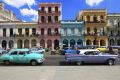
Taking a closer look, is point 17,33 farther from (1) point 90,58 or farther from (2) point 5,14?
(1) point 90,58

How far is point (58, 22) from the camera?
75.9m

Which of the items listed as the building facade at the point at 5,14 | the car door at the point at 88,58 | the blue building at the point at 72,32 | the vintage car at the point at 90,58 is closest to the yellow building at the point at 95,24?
the blue building at the point at 72,32

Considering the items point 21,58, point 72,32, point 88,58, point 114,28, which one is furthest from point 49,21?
point 88,58

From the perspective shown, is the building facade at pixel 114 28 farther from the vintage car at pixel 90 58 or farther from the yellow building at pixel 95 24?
the vintage car at pixel 90 58

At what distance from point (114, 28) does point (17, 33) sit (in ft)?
83.8

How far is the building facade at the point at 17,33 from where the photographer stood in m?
76.3

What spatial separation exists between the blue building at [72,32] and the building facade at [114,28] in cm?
735

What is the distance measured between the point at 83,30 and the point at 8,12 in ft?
98.3

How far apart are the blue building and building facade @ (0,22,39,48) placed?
7.33 m

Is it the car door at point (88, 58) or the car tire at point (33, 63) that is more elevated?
the car door at point (88, 58)

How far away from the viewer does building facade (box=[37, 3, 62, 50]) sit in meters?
76.1

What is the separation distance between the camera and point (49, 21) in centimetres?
7631
